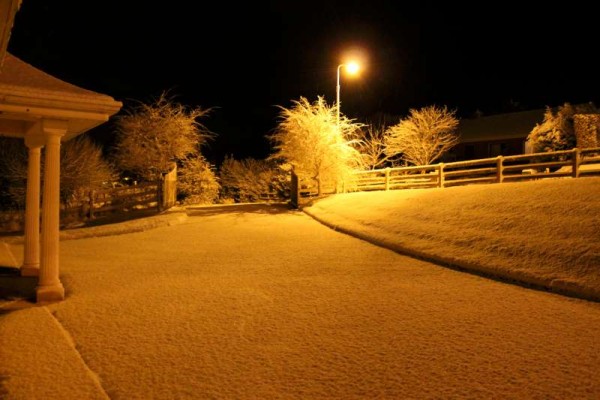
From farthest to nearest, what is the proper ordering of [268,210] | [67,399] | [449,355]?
[268,210] < [449,355] < [67,399]

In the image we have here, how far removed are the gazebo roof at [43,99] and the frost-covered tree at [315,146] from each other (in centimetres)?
1694

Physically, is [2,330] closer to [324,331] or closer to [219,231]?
[324,331]

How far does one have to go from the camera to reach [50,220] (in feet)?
23.7

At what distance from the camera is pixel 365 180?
24.8 meters

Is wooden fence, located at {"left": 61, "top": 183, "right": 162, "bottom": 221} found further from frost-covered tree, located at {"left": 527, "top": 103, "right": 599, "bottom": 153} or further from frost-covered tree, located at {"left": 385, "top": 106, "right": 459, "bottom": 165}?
frost-covered tree, located at {"left": 527, "top": 103, "right": 599, "bottom": 153}

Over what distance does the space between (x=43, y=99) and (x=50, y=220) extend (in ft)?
6.13

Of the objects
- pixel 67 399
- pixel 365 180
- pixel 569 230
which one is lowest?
pixel 67 399

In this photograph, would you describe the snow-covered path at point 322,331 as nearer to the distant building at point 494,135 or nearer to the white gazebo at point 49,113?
the white gazebo at point 49,113

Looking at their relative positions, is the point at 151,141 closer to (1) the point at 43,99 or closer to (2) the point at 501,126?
(1) the point at 43,99

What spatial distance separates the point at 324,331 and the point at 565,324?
3026 mm

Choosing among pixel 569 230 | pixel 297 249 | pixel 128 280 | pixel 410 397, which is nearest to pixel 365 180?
pixel 297 249

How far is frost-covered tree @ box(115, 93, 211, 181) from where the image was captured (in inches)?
950

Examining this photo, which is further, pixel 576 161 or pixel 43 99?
pixel 576 161

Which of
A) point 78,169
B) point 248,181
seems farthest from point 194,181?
point 78,169
